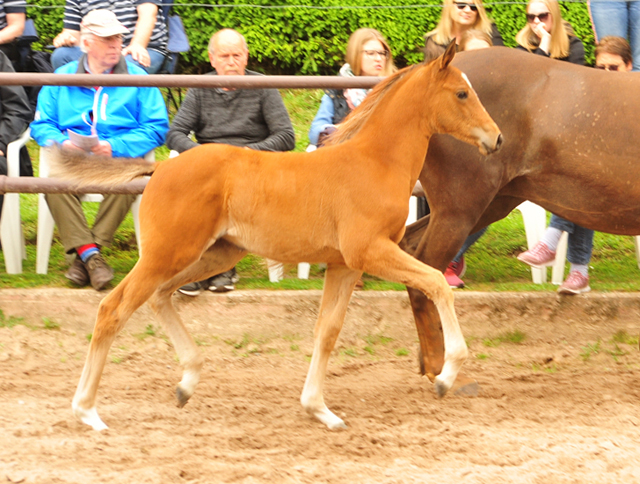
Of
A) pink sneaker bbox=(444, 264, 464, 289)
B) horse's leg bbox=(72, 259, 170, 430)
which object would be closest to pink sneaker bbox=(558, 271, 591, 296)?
pink sneaker bbox=(444, 264, 464, 289)

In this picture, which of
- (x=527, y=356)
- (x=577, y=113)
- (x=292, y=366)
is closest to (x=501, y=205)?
(x=577, y=113)

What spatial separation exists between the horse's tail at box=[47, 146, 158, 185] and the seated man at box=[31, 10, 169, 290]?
5.08ft

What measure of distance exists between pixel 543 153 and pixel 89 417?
2.41m

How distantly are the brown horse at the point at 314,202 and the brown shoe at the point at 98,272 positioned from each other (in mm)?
1500

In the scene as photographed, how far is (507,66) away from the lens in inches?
161

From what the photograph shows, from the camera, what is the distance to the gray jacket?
17.3ft

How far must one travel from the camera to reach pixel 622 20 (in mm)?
5879

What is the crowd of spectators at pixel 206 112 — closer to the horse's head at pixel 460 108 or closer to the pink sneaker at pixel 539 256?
the pink sneaker at pixel 539 256

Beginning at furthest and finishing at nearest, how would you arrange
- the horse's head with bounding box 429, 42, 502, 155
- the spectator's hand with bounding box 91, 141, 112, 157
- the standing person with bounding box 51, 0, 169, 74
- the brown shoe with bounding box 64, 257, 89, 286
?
the standing person with bounding box 51, 0, 169, 74 < the brown shoe with bounding box 64, 257, 89, 286 < the spectator's hand with bounding box 91, 141, 112, 157 < the horse's head with bounding box 429, 42, 502, 155

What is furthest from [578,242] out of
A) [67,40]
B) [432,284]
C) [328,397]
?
[67,40]

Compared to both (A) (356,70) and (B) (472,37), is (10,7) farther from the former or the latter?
(B) (472,37)

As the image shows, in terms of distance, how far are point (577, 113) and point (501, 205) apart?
638 mm

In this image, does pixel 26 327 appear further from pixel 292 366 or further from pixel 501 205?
pixel 501 205

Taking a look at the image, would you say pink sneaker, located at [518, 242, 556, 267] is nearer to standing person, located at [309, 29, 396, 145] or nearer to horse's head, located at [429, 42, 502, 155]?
standing person, located at [309, 29, 396, 145]
